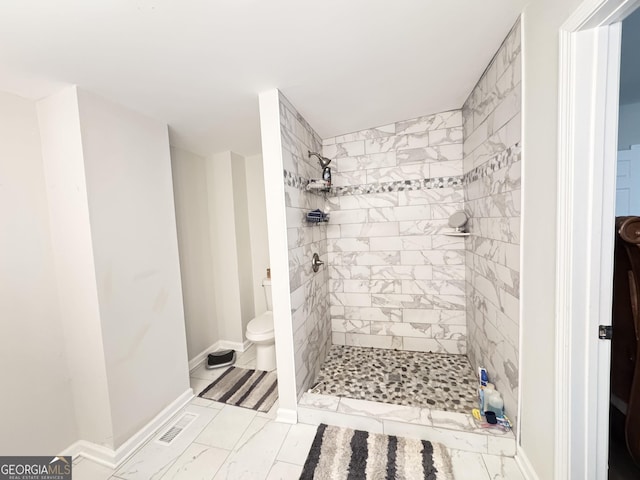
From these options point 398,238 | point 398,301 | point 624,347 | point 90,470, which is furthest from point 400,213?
point 90,470

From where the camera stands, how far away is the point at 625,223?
108 cm

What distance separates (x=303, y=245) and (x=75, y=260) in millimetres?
1414

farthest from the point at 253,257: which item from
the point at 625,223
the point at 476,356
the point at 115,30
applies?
the point at 625,223

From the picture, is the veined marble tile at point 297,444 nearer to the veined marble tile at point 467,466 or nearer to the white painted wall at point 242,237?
the veined marble tile at point 467,466

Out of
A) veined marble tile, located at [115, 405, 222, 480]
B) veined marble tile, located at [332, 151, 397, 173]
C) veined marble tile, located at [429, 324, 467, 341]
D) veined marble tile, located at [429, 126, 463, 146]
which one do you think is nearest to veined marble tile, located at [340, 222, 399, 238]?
veined marble tile, located at [332, 151, 397, 173]

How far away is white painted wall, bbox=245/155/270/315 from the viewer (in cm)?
290

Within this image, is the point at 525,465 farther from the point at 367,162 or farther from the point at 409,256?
the point at 367,162

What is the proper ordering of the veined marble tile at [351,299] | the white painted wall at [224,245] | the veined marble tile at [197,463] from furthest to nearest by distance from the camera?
the white painted wall at [224,245]
the veined marble tile at [351,299]
the veined marble tile at [197,463]

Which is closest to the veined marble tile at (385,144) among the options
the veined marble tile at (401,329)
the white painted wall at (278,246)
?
the white painted wall at (278,246)

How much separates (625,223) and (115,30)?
2.38 metres

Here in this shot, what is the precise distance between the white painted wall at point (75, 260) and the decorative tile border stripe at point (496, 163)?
2347 mm

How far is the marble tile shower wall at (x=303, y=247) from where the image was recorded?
5.64 feet

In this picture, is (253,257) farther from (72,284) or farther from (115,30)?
Answer: (115,30)

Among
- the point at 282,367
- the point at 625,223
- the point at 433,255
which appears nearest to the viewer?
the point at 625,223
